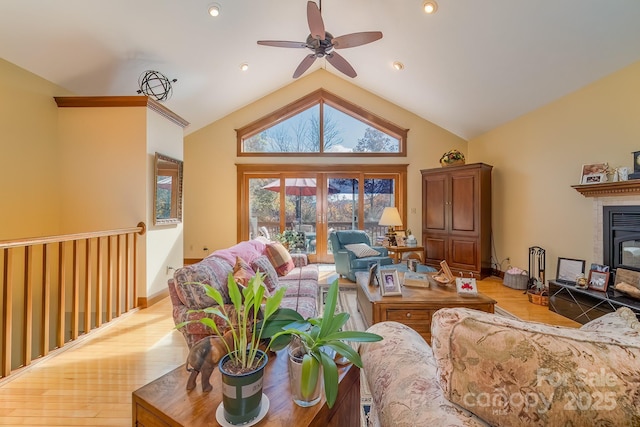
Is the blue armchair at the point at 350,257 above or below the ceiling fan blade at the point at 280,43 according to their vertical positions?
below

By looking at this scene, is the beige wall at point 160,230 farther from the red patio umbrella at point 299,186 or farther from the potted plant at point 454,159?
the potted plant at point 454,159

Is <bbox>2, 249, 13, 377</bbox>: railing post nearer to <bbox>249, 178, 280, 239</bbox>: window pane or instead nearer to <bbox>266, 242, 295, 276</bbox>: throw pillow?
<bbox>266, 242, 295, 276</bbox>: throw pillow

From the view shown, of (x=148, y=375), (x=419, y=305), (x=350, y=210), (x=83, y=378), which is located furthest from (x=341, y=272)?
(x=83, y=378)

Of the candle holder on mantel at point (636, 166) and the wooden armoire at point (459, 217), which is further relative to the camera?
the wooden armoire at point (459, 217)

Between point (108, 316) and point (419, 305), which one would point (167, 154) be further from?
point (419, 305)

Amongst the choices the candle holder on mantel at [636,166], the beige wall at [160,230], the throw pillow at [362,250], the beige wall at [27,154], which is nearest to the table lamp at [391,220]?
the throw pillow at [362,250]

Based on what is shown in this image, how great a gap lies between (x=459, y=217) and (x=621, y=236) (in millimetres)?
2105

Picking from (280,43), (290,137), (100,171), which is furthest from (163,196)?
(290,137)

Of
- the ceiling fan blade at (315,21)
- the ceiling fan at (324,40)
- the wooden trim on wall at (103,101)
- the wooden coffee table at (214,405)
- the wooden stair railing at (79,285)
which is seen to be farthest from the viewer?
the wooden trim on wall at (103,101)

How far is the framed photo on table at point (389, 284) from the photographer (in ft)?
8.08

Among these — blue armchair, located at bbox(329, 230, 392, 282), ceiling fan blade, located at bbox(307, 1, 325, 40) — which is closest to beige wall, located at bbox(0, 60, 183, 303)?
ceiling fan blade, located at bbox(307, 1, 325, 40)

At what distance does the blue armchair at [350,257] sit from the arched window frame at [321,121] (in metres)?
2.02

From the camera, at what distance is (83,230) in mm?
3492

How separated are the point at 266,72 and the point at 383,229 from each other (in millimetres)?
3822
